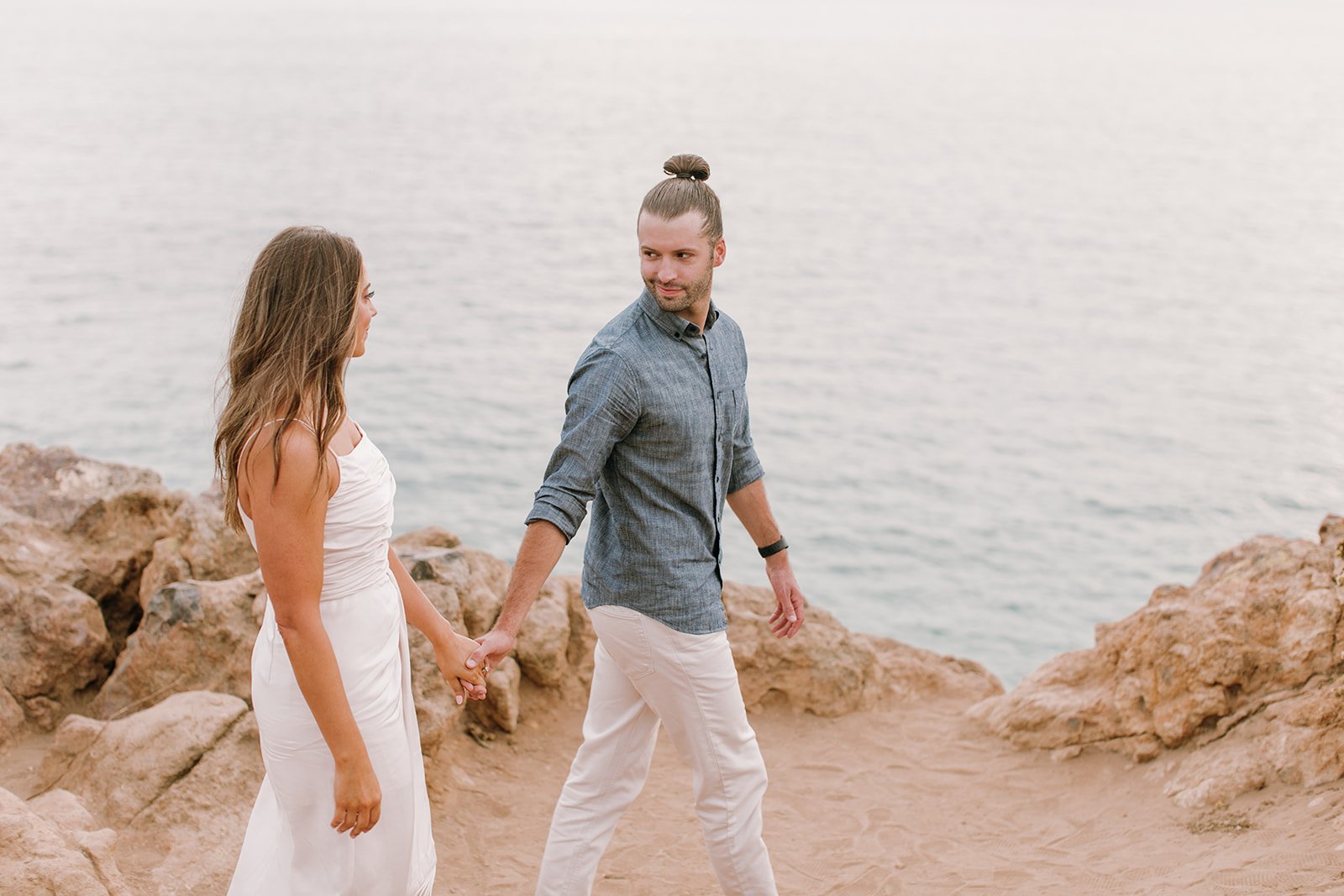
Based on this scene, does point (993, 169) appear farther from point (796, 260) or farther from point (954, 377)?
point (954, 377)

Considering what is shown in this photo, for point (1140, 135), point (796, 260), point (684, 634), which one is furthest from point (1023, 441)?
point (1140, 135)

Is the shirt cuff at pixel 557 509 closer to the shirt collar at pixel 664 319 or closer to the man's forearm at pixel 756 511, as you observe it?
the shirt collar at pixel 664 319

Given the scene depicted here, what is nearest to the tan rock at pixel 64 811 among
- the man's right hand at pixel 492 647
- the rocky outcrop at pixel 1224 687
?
the man's right hand at pixel 492 647

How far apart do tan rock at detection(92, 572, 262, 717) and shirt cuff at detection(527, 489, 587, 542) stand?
2.49 m

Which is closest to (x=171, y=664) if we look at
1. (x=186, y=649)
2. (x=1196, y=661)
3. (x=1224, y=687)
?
(x=186, y=649)

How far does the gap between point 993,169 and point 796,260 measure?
19559mm

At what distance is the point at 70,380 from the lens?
22891 mm

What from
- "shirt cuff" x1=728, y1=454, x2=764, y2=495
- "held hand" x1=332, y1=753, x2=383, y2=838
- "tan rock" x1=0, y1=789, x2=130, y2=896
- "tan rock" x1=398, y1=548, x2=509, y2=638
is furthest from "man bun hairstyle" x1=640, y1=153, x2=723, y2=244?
"tan rock" x1=0, y1=789, x2=130, y2=896

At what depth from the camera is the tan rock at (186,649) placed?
5555 mm

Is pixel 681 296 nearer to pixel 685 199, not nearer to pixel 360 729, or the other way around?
pixel 685 199

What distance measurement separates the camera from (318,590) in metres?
2.91

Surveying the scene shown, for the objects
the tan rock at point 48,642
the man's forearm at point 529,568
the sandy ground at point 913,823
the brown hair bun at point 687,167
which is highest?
the brown hair bun at point 687,167

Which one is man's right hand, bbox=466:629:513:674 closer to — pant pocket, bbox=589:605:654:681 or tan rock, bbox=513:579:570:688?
pant pocket, bbox=589:605:654:681

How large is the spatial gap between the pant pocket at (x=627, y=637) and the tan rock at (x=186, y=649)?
2.36 metres
